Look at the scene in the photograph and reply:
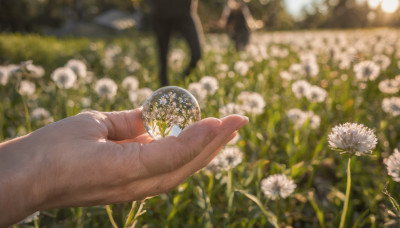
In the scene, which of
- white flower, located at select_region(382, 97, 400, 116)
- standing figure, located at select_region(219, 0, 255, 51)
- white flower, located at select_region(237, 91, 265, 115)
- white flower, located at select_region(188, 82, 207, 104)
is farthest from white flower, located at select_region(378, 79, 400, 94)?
standing figure, located at select_region(219, 0, 255, 51)

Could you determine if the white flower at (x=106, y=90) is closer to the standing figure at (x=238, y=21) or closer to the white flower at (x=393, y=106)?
the white flower at (x=393, y=106)

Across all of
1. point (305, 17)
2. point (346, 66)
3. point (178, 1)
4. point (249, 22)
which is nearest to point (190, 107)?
point (178, 1)

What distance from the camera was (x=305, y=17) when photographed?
2162 inches

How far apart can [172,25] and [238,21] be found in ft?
8.89

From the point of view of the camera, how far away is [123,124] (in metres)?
1.47

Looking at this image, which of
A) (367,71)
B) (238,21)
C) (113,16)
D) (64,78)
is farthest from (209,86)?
(113,16)

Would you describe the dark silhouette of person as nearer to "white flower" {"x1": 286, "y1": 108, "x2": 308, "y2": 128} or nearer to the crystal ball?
"white flower" {"x1": 286, "y1": 108, "x2": 308, "y2": 128}

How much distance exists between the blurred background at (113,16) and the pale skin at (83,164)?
15.7 meters

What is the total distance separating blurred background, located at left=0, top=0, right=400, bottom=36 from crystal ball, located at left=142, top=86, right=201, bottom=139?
1540 cm

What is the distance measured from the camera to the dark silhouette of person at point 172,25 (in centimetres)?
390

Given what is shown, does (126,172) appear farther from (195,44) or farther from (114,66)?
(114,66)

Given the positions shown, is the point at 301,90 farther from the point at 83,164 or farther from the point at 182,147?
the point at 83,164

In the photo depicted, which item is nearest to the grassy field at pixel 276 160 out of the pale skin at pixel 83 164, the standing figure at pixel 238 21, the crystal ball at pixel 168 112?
the pale skin at pixel 83 164

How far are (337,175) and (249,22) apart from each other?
16.8ft
